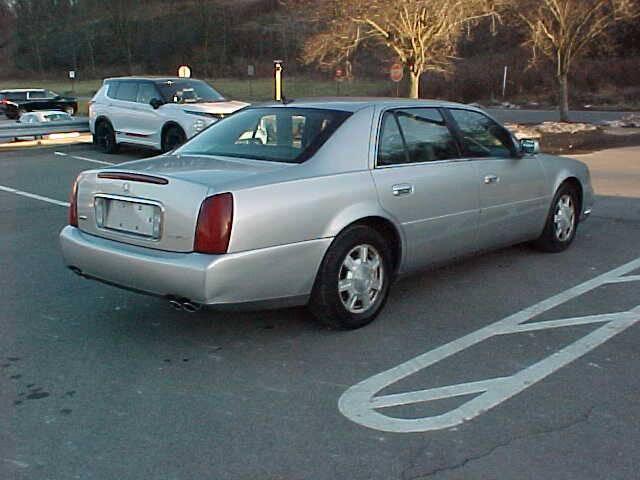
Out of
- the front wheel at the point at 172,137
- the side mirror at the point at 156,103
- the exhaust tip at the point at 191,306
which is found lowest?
the exhaust tip at the point at 191,306

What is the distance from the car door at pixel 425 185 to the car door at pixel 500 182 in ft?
0.48

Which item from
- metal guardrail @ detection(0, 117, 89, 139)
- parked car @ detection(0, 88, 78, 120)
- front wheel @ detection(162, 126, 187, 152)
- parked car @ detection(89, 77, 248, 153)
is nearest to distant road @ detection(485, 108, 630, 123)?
parked car @ detection(89, 77, 248, 153)

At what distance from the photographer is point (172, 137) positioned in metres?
13.8

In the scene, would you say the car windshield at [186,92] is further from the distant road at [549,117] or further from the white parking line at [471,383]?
the distant road at [549,117]

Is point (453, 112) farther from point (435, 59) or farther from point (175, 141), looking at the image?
point (435, 59)

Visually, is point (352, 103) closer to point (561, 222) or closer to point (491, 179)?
point (491, 179)

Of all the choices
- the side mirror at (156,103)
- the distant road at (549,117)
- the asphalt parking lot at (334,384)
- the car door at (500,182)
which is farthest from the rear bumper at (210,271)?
the distant road at (549,117)

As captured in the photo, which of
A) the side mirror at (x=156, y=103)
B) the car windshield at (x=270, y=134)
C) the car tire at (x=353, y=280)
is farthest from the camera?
the side mirror at (x=156, y=103)

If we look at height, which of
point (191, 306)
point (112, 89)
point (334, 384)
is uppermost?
point (112, 89)

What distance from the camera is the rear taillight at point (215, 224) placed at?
3.88m

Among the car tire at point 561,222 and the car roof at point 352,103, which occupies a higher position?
the car roof at point 352,103

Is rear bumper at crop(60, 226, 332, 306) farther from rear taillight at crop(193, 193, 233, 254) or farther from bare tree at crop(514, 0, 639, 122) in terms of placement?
bare tree at crop(514, 0, 639, 122)

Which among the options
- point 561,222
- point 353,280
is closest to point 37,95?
point 561,222

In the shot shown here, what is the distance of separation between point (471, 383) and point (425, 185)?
65.4 inches
